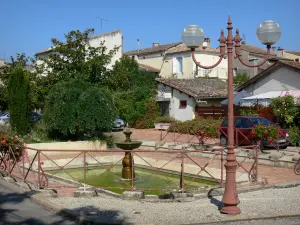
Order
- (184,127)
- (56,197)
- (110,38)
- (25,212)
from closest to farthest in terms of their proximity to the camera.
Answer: (25,212) → (56,197) → (184,127) → (110,38)

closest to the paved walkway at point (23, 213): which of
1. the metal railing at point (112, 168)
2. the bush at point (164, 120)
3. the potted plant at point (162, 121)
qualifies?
the metal railing at point (112, 168)

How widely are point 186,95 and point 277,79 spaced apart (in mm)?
7786

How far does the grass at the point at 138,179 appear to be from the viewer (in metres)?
12.1

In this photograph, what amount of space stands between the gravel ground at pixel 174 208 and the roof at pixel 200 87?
21016mm

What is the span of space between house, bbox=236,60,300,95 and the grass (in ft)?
43.7

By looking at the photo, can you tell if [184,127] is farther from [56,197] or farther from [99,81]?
[56,197]

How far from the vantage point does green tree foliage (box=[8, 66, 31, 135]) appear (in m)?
20.4

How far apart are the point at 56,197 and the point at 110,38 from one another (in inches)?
1218

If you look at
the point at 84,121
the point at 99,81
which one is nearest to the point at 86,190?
the point at 84,121

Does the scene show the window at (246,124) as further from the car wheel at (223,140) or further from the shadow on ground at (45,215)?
the shadow on ground at (45,215)

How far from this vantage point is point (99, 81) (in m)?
22.7

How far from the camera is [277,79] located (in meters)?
25.4

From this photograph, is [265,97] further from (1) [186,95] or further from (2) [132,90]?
(2) [132,90]

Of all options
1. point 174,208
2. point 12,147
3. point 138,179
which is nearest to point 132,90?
point 138,179
